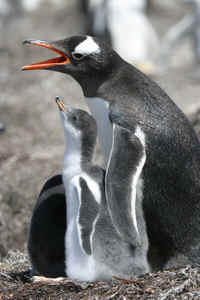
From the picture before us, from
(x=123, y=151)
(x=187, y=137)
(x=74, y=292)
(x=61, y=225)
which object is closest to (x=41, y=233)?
(x=61, y=225)

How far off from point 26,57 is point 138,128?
10224 millimetres

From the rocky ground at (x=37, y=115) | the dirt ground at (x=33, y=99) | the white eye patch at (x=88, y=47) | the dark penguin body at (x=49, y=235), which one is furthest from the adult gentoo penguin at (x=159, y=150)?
the dirt ground at (x=33, y=99)

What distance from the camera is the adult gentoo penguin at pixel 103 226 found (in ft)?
14.9

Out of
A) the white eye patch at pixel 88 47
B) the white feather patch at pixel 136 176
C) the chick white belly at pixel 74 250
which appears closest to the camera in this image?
the white feather patch at pixel 136 176

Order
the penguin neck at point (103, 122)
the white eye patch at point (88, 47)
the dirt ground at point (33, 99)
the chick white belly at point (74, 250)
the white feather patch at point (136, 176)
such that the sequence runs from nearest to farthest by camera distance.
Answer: the white feather patch at point (136, 176) → the chick white belly at point (74, 250) → the penguin neck at point (103, 122) → the white eye patch at point (88, 47) → the dirt ground at point (33, 99)

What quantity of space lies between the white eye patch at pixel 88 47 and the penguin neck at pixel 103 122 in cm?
32

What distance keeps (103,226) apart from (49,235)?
0.39 meters

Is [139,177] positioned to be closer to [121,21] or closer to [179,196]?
[179,196]

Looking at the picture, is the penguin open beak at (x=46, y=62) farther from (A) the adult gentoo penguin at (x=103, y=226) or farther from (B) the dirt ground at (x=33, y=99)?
(B) the dirt ground at (x=33, y=99)

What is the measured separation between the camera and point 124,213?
14.7ft

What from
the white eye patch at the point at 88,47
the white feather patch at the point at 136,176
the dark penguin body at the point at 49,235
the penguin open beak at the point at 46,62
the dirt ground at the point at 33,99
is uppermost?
the white eye patch at the point at 88,47

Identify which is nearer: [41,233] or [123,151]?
[123,151]

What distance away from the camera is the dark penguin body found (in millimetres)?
4883

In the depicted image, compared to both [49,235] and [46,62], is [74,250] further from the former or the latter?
[46,62]
